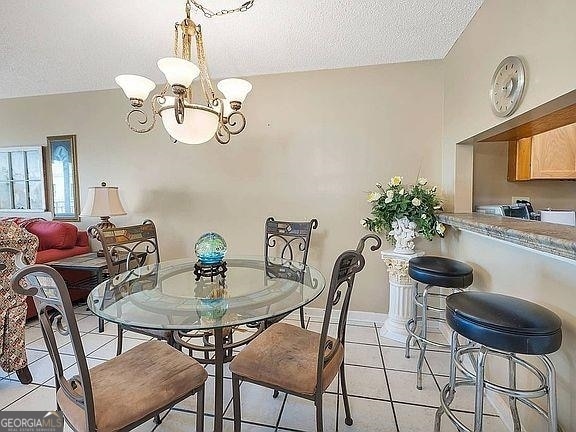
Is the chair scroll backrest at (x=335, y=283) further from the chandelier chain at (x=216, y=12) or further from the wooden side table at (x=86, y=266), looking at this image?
the wooden side table at (x=86, y=266)

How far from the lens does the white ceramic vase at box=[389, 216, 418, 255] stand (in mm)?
2658

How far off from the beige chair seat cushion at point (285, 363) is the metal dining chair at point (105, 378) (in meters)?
0.22

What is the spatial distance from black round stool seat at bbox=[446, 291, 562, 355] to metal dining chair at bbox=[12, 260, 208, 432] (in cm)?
111

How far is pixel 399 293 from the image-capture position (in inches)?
106

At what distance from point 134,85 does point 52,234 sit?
8.38ft

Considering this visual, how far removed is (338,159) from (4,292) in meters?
2.71

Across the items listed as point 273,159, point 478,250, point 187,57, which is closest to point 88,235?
point 273,159

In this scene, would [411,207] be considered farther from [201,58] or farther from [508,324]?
[201,58]

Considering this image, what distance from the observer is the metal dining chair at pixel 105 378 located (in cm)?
104

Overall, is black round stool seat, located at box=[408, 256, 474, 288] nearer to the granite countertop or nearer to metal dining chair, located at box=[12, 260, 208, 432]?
the granite countertop

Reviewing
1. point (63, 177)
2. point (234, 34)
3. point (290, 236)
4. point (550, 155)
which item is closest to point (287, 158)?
point (290, 236)

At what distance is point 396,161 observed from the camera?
2.95 meters

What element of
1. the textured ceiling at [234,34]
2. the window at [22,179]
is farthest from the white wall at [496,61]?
the window at [22,179]

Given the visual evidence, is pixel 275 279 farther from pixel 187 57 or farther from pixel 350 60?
pixel 350 60
